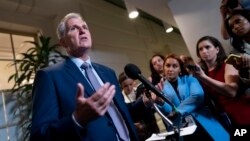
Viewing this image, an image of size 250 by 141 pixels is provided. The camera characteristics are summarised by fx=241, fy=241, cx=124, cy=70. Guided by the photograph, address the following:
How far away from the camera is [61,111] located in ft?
3.62

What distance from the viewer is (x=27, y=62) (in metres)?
3.35

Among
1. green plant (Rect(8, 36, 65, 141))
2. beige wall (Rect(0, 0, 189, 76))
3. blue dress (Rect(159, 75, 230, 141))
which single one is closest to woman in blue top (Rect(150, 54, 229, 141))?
blue dress (Rect(159, 75, 230, 141))

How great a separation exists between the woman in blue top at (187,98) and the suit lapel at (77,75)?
72 centimetres

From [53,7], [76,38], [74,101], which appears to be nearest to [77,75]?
[74,101]

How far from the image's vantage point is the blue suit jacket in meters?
0.94

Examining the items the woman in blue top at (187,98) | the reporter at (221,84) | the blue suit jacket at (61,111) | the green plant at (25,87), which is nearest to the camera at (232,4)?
Result: the reporter at (221,84)

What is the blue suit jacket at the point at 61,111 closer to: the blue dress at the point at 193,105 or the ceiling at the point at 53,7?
the blue dress at the point at 193,105

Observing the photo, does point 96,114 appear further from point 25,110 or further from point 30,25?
point 30,25

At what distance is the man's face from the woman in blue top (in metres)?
0.67

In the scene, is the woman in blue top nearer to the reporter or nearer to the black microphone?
the reporter

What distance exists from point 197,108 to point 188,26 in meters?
1.37

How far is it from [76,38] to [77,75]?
28 cm

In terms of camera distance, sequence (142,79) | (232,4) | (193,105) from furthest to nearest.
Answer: (232,4), (193,105), (142,79)

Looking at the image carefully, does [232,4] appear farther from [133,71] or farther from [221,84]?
[133,71]
